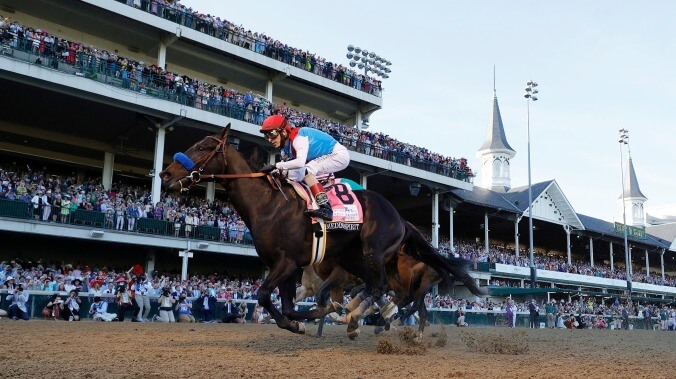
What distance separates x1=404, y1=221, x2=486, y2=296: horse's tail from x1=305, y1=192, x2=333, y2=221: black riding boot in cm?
228

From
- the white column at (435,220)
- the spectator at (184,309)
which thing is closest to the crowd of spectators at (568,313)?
the white column at (435,220)

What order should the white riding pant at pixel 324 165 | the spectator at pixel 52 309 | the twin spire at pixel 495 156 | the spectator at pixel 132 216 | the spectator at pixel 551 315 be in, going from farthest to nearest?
the twin spire at pixel 495 156
the spectator at pixel 551 315
the spectator at pixel 132 216
the spectator at pixel 52 309
the white riding pant at pixel 324 165

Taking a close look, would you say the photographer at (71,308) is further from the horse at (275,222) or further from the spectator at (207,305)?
the horse at (275,222)

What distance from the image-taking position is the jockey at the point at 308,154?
7973 mm

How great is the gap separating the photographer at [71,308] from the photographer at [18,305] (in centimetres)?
95

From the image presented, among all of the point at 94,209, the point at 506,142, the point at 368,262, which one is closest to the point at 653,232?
the point at 506,142

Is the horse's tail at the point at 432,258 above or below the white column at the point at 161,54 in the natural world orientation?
below

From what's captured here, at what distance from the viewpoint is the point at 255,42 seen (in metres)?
30.6

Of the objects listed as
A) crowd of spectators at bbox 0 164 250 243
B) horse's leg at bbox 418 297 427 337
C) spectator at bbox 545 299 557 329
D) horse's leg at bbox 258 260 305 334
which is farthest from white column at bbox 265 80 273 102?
horse's leg at bbox 258 260 305 334

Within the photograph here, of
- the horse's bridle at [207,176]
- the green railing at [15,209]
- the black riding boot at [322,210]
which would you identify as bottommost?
the black riding boot at [322,210]

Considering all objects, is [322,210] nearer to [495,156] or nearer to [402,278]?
[402,278]

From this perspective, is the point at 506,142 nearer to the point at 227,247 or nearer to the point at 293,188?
the point at 227,247

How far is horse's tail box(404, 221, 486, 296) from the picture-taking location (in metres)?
9.98

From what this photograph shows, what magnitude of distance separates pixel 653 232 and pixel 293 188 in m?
71.4
